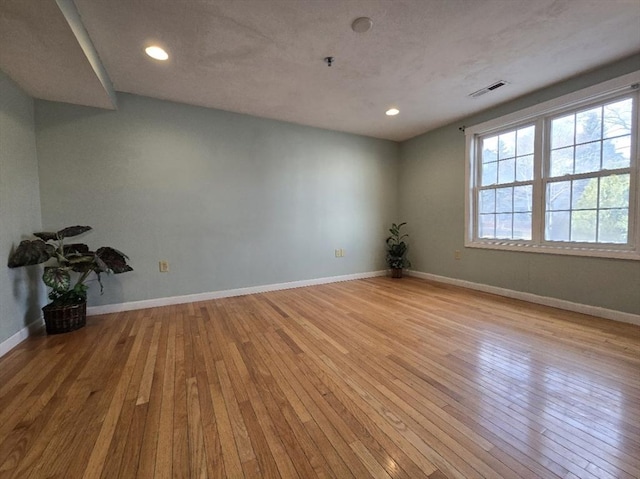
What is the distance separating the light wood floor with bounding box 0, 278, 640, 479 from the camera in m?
1.06

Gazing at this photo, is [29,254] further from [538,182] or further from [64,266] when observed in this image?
[538,182]

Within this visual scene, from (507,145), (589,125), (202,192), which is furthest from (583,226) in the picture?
(202,192)

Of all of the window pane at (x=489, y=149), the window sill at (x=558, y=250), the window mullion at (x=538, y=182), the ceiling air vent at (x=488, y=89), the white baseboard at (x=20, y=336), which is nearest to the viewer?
the white baseboard at (x=20, y=336)

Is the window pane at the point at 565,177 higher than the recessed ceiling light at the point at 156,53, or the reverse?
the recessed ceiling light at the point at 156,53

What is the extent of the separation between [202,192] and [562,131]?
171 inches

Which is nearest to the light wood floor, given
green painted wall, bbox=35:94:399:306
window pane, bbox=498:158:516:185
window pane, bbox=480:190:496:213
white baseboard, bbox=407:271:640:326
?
white baseboard, bbox=407:271:640:326

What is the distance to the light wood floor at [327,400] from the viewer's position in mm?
1064

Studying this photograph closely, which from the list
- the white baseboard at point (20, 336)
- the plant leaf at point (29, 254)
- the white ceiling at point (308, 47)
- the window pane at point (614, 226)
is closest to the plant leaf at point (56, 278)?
the plant leaf at point (29, 254)

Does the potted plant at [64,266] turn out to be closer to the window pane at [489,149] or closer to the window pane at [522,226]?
the window pane at [522,226]

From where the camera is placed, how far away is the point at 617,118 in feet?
8.48

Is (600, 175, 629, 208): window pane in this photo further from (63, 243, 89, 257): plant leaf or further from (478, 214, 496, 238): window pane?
(63, 243, 89, 257): plant leaf

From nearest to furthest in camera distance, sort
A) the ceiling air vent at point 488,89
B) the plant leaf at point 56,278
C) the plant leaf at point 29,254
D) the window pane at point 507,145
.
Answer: the plant leaf at point 29,254 → the plant leaf at point 56,278 → the ceiling air vent at point 488,89 → the window pane at point 507,145

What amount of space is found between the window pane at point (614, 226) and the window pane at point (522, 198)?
68 centimetres

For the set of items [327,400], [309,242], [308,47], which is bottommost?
[327,400]
